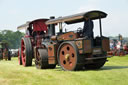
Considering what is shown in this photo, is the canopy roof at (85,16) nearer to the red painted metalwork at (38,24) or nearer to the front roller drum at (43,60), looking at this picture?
the front roller drum at (43,60)

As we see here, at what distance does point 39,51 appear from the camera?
37.7 ft

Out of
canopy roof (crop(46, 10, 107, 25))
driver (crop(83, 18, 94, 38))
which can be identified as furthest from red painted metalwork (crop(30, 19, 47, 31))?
driver (crop(83, 18, 94, 38))

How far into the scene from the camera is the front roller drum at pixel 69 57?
9.62 meters

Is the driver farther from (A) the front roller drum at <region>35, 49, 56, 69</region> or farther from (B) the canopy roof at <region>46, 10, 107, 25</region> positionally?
(A) the front roller drum at <region>35, 49, 56, 69</region>

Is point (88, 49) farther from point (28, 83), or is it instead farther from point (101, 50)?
point (28, 83)

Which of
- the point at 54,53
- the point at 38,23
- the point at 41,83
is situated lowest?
the point at 41,83

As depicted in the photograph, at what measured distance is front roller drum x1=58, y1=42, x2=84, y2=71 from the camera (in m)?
9.62

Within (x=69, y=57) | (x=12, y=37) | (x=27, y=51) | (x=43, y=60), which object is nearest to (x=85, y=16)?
(x=69, y=57)

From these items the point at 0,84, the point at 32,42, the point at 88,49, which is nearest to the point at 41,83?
the point at 0,84

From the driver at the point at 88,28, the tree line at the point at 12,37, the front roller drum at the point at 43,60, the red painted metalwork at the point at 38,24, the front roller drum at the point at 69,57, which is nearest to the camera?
the front roller drum at the point at 69,57

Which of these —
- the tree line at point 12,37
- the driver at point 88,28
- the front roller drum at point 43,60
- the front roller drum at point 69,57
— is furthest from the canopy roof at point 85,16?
the tree line at point 12,37

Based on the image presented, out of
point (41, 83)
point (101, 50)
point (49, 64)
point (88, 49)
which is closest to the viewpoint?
point (41, 83)

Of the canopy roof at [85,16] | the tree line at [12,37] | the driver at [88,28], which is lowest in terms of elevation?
the driver at [88,28]

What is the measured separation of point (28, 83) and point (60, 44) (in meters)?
4.11
